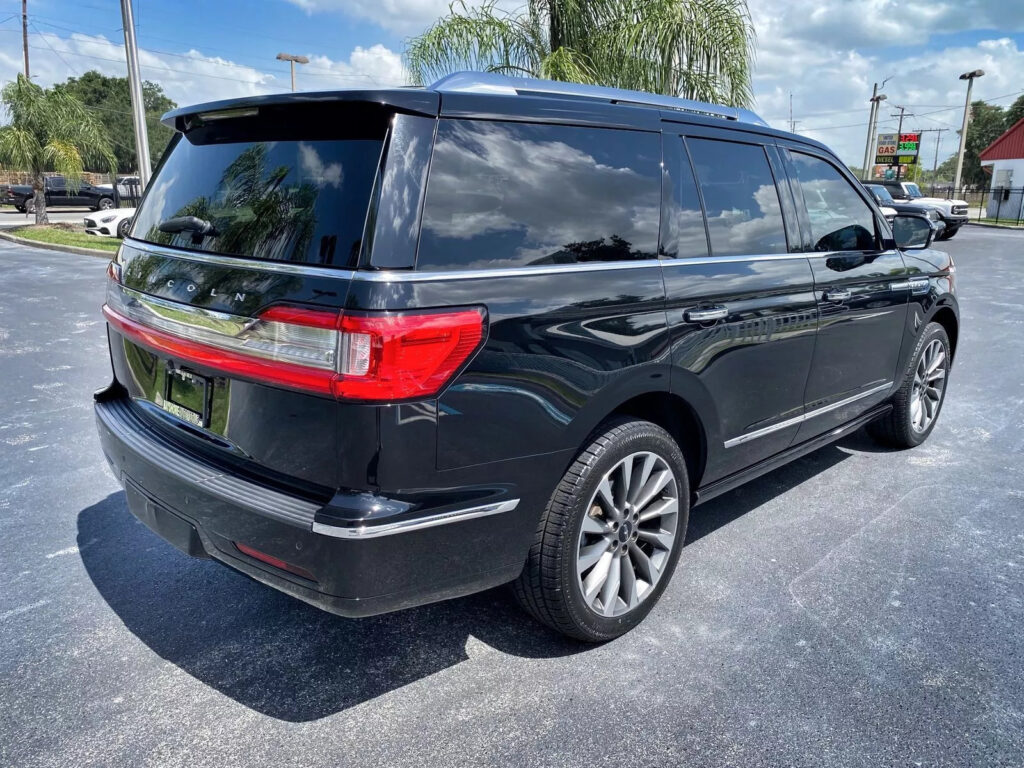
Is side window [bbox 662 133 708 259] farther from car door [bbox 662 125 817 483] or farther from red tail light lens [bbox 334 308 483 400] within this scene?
red tail light lens [bbox 334 308 483 400]

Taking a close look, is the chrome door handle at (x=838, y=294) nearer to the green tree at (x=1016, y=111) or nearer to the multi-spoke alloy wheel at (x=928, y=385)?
the multi-spoke alloy wheel at (x=928, y=385)

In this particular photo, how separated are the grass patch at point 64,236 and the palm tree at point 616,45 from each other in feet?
30.2

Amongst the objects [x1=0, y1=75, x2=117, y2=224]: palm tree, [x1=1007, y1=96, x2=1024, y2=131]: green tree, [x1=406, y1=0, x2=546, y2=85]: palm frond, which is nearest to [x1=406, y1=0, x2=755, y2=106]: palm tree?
[x1=406, y1=0, x2=546, y2=85]: palm frond

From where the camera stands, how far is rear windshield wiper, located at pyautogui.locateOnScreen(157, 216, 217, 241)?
101 inches

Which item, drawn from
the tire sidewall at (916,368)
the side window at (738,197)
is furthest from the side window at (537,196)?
the tire sidewall at (916,368)

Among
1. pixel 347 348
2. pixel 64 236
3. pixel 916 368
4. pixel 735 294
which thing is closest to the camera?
pixel 347 348

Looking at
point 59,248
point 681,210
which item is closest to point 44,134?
point 59,248

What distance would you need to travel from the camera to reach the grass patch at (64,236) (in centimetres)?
1689

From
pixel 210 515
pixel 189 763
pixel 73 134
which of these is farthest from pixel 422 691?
pixel 73 134

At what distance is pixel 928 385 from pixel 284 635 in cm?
423

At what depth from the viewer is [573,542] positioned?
2570 millimetres

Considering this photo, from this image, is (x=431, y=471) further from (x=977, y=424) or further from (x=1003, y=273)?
(x=1003, y=273)

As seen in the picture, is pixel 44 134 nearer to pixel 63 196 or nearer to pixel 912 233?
pixel 63 196

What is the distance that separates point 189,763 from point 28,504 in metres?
2.35
